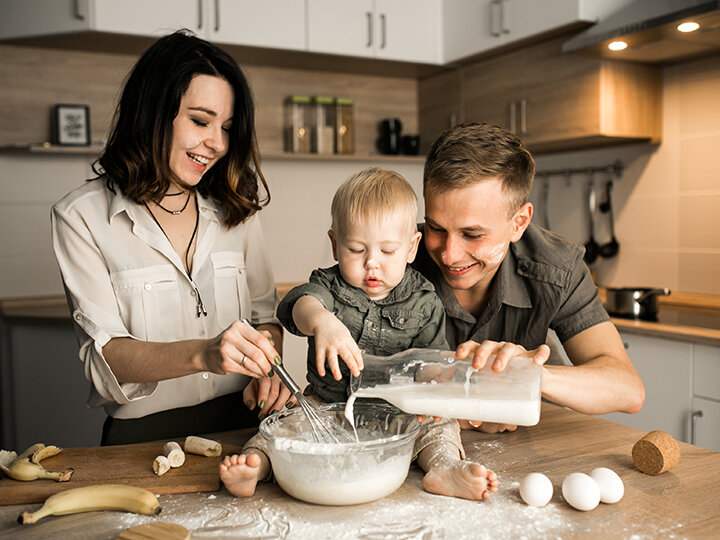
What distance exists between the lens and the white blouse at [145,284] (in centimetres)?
141

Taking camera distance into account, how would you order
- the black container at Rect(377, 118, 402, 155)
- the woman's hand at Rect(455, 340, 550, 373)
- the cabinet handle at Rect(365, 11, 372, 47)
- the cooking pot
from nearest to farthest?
the woman's hand at Rect(455, 340, 550, 373)
the cooking pot
the cabinet handle at Rect(365, 11, 372, 47)
the black container at Rect(377, 118, 402, 155)

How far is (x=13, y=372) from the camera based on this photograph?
289 centimetres

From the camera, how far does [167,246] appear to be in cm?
155

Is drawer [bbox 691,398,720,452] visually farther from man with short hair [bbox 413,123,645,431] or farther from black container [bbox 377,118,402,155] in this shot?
black container [bbox 377,118,402,155]

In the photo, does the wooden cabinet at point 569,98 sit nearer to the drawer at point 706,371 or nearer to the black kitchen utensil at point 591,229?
the black kitchen utensil at point 591,229

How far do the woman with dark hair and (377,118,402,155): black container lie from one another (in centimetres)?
223

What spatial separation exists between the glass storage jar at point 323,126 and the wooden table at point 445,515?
2687 mm

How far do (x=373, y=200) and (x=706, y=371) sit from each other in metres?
1.64

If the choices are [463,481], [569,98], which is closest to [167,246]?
[463,481]

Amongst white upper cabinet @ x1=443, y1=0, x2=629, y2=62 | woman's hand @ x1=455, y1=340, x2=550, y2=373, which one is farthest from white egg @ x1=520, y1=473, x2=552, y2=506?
white upper cabinet @ x1=443, y1=0, x2=629, y2=62

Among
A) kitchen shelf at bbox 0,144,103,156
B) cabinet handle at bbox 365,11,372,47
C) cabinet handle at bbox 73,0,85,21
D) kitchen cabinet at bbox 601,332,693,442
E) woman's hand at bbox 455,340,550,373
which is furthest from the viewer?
cabinet handle at bbox 365,11,372,47

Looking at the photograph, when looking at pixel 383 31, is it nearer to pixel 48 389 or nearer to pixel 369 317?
pixel 48 389

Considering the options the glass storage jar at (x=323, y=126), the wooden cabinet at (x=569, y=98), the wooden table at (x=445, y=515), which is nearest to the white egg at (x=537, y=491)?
the wooden table at (x=445, y=515)

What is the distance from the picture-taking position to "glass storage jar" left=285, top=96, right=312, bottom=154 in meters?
3.58
